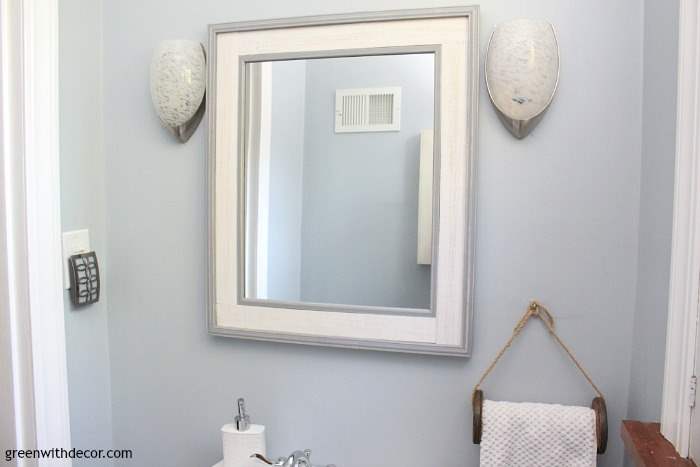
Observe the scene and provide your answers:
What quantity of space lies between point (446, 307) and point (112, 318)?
2.79ft

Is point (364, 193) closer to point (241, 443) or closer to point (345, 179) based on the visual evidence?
point (345, 179)

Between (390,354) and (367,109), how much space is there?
557 millimetres

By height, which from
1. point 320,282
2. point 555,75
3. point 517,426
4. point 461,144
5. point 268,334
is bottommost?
point 517,426

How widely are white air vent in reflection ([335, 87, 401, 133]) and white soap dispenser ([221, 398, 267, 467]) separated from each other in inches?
26.7

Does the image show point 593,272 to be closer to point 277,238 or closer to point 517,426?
point 517,426

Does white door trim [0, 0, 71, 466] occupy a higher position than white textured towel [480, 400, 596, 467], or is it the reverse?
white door trim [0, 0, 71, 466]

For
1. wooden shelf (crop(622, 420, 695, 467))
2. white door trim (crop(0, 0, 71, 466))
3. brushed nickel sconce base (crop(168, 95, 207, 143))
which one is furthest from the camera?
brushed nickel sconce base (crop(168, 95, 207, 143))

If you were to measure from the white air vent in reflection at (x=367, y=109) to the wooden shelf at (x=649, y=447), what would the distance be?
725 mm

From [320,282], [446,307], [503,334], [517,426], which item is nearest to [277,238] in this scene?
[320,282]

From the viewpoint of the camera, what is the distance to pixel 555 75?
2.99 ft

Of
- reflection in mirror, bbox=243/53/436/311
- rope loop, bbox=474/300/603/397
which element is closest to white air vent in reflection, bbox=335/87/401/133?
reflection in mirror, bbox=243/53/436/311

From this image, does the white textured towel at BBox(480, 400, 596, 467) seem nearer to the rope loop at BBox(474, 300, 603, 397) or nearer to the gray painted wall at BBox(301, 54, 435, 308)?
the rope loop at BBox(474, 300, 603, 397)

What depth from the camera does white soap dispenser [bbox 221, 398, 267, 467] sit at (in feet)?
3.36

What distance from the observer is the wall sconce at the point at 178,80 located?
41.2 inches
